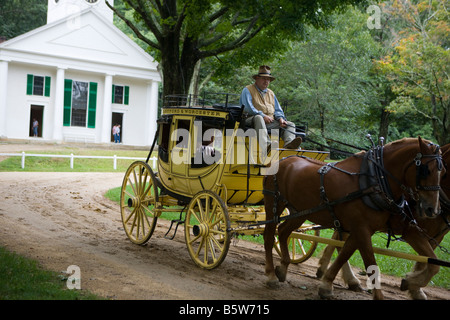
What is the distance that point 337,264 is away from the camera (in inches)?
225

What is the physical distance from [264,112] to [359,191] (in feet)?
8.67

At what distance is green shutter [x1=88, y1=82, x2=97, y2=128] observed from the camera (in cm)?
3631

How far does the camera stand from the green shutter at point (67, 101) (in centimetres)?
3534

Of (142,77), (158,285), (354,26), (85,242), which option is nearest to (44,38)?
(142,77)

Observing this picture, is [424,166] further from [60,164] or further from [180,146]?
[60,164]

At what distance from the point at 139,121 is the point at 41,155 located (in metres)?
15.3

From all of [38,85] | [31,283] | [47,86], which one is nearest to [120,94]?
[47,86]

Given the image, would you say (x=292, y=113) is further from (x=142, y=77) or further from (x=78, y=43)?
Answer: (x=78, y=43)

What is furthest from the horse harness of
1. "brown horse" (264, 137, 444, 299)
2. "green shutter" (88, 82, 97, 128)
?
"green shutter" (88, 82, 97, 128)

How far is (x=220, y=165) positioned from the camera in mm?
7438

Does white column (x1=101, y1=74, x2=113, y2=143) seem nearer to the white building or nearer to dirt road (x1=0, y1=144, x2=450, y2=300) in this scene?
the white building

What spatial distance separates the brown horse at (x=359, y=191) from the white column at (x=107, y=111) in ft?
102

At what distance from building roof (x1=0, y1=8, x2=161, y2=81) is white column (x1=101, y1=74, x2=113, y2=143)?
85cm

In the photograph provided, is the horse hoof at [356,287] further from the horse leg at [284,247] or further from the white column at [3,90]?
the white column at [3,90]
